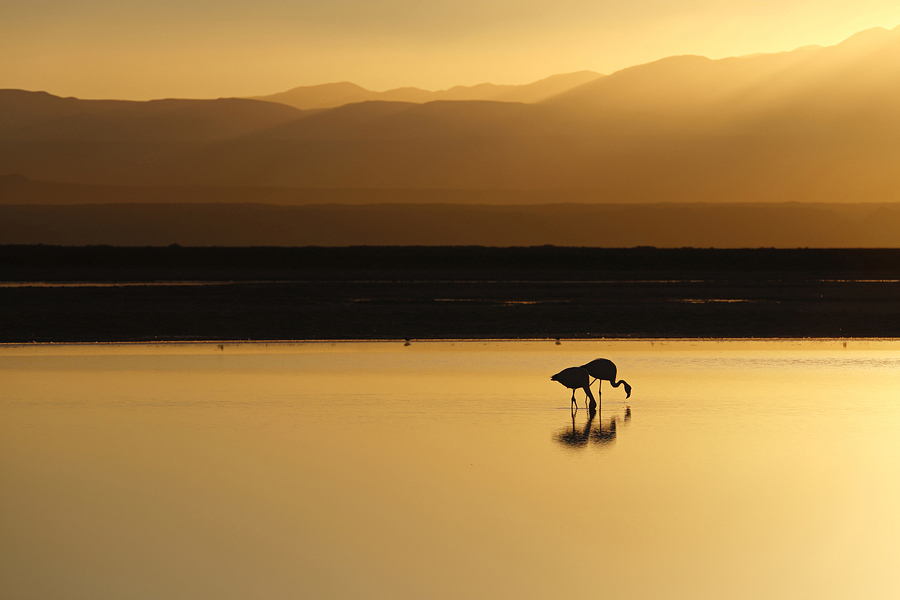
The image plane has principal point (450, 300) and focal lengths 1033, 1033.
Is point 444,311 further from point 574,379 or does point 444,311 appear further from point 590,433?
point 590,433

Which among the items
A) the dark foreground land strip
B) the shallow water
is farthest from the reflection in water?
the dark foreground land strip

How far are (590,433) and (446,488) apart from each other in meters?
3.39

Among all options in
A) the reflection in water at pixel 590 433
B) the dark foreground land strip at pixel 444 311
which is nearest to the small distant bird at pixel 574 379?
the reflection in water at pixel 590 433

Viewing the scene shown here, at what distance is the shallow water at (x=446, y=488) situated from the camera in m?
6.96

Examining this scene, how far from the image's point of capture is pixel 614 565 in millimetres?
7125

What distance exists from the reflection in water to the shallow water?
0.23 ft

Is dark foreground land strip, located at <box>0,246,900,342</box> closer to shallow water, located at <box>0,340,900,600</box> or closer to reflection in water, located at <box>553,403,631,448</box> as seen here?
shallow water, located at <box>0,340,900,600</box>

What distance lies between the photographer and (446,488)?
30.5 feet

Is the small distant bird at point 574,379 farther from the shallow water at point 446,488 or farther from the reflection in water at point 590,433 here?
the reflection in water at point 590,433

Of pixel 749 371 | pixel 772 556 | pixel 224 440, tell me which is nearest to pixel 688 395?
pixel 749 371

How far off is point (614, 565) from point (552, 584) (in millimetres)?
612

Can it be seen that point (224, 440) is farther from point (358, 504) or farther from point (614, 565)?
point (614, 565)

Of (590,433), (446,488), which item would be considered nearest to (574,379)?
(590,433)

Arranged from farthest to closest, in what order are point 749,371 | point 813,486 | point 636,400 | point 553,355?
point 553,355 → point 749,371 → point 636,400 → point 813,486
